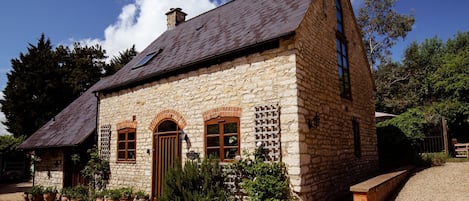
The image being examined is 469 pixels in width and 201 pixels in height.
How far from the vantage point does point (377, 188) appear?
6.69 metres

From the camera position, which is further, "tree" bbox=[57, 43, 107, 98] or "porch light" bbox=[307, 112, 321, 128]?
"tree" bbox=[57, 43, 107, 98]

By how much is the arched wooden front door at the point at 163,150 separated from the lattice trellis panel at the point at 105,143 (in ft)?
9.42

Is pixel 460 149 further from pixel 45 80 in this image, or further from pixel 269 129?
pixel 45 80

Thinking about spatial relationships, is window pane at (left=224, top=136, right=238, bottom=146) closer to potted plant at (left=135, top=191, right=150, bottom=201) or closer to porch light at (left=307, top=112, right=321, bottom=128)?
porch light at (left=307, top=112, right=321, bottom=128)

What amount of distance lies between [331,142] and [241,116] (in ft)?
8.37

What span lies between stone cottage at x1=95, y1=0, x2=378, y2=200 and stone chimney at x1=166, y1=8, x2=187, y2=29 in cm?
311

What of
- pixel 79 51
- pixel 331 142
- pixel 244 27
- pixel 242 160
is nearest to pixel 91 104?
pixel 244 27

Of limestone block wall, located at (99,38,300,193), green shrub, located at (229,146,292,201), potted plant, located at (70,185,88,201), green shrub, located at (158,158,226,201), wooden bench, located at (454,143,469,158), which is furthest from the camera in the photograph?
wooden bench, located at (454,143,469,158)

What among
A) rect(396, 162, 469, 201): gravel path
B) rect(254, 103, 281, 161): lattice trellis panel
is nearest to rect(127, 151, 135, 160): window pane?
rect(254, 103, 281, 161): lattice trellis panel

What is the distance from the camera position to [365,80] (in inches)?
454

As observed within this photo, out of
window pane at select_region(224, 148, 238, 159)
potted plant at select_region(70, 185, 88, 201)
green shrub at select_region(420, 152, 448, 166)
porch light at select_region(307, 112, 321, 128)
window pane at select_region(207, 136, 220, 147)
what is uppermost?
porch light at select_region(307, 112, 321, 128)

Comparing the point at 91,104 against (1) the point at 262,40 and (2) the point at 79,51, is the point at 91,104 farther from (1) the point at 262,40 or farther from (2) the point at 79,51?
(2) the point at 79,51

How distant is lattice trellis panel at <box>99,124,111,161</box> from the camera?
1151cm

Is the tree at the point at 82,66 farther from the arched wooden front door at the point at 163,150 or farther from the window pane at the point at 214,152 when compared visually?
the window pane at the point at 214,152
